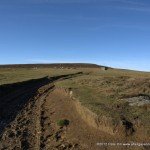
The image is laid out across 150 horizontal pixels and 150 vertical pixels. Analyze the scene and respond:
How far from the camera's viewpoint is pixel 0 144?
22.1 meters

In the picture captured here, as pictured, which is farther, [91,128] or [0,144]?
[91,128]

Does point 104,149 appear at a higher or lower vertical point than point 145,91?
lower

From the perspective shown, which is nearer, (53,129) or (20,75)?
(53,129)

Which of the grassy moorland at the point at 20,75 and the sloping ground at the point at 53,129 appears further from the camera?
the grassy moorland at the point at 20,75

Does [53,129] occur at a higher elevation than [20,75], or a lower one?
lower

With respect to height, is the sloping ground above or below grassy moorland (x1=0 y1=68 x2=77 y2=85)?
below

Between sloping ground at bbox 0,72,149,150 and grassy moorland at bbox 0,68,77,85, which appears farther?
grassy moorland at bbox 0,68,77,85

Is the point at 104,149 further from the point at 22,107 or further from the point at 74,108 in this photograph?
the point at 22,107

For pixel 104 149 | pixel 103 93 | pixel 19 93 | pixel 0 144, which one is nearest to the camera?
pixel 104 149

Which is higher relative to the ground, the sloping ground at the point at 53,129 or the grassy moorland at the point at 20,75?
the grassy moorland at the point at 20,75

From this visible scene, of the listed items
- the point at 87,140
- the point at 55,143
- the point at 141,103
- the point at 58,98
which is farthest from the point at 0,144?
the point at 58,98

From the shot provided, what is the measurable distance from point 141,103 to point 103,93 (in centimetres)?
857

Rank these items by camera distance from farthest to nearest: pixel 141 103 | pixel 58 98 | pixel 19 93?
1. pixel 19 93
2. pixel 58 98
3. pixel 141 103

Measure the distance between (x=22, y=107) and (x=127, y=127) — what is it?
15780mm
